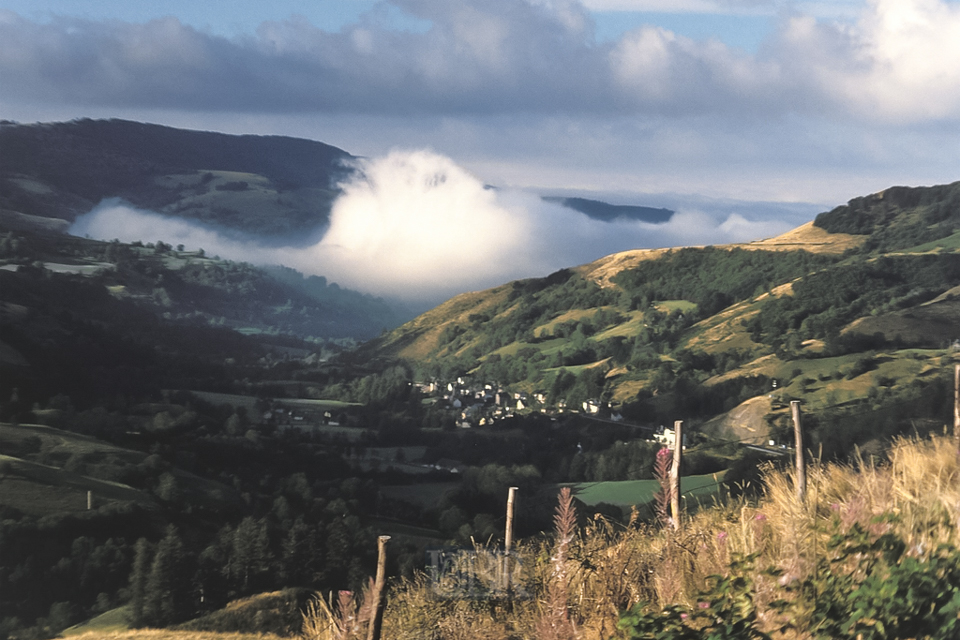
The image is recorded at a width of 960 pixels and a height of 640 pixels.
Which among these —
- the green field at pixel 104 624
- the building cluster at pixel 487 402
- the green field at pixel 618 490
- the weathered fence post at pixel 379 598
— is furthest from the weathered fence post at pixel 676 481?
the building cluster at pixel 487 402

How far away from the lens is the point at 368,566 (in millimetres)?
62781

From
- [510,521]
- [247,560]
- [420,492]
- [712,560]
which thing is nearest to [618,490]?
[420,492]

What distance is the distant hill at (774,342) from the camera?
105125 millimetres

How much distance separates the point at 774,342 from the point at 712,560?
460ft

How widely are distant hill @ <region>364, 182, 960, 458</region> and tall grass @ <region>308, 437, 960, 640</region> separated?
65751 millimetres

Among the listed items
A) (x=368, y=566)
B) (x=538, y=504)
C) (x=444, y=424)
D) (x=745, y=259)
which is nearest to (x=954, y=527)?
(x=368, y=566)

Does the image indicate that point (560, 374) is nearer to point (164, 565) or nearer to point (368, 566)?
point (368, 566)

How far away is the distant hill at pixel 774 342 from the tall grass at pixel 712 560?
65.8 m

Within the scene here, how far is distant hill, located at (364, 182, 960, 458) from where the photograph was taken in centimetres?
10512

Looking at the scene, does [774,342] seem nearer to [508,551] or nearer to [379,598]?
[508,551]

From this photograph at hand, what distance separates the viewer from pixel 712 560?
688cm

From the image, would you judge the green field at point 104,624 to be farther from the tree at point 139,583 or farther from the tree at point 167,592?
the tree at point 167,592

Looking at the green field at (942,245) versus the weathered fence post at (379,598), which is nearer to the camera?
the weathered fence post at (379,598)

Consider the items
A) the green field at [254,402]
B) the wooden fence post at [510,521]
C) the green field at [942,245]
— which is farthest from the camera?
the green field at [942,245]
